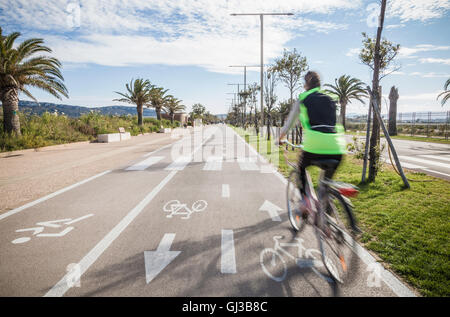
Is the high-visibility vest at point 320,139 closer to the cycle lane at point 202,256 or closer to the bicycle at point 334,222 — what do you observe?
the bicycle at point 334,222

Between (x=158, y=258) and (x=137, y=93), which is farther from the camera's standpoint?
(x=137, y=93)

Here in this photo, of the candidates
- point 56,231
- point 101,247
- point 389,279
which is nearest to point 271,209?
point 389,279

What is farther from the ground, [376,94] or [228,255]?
[376,94]

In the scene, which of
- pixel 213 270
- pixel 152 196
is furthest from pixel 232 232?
pixel 152 196

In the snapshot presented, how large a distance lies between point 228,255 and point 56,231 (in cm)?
279

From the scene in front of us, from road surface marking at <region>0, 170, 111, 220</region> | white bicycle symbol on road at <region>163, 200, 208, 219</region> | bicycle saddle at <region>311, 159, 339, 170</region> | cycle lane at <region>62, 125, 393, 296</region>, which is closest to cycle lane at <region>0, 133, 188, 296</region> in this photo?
road surface marking at <region>0, 170, 111, 220</region>

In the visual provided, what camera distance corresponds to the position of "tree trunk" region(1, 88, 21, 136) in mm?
15117

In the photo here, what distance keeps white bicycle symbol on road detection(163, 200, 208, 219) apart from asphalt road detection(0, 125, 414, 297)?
0.02m

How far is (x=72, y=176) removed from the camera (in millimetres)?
8414

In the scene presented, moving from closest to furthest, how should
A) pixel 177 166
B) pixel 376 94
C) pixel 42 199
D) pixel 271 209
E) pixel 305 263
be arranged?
1. pixel 305 263
2. pixel 271 209
3. pixel 42 199
4. pixel 376 94
5. pixel 177 166

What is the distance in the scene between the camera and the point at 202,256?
334 cm

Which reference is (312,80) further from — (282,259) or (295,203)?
(282,259)

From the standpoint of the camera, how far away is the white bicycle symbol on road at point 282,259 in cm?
298

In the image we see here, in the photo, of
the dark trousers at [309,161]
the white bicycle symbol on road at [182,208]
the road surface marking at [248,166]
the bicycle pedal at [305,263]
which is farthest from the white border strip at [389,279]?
the road surface marking at [248,166]
